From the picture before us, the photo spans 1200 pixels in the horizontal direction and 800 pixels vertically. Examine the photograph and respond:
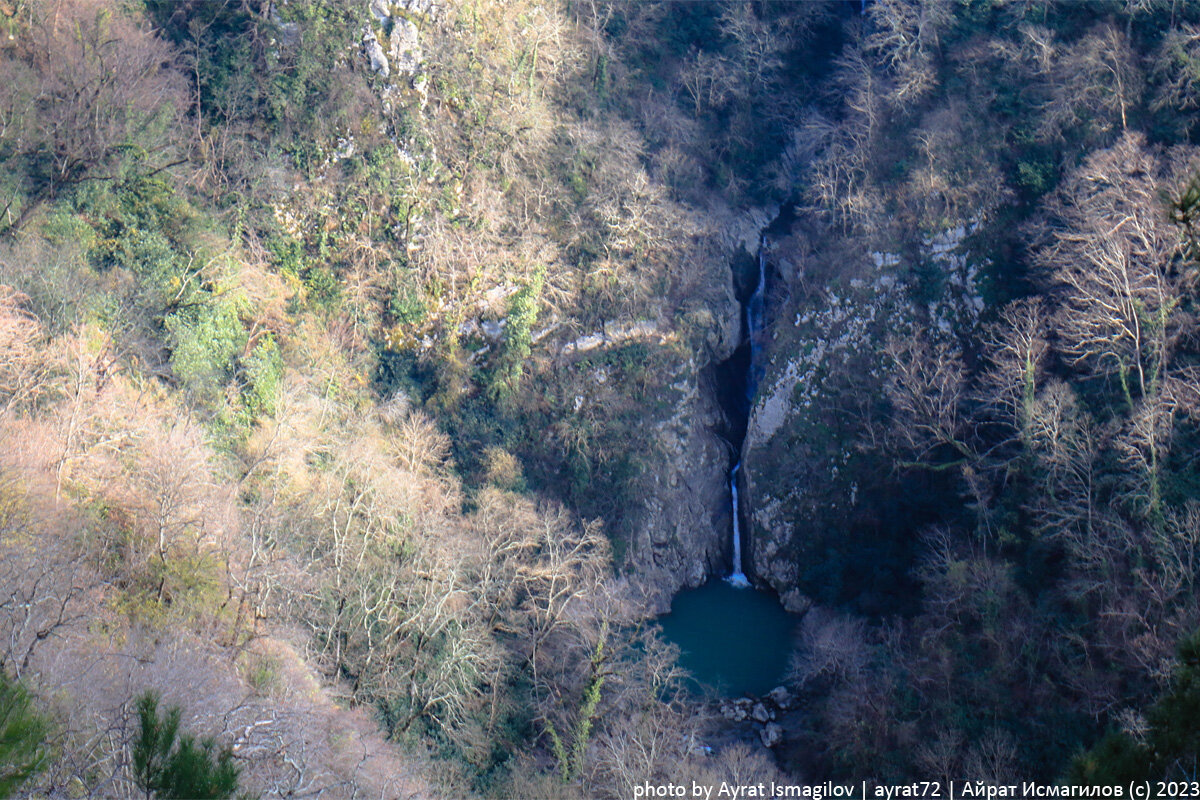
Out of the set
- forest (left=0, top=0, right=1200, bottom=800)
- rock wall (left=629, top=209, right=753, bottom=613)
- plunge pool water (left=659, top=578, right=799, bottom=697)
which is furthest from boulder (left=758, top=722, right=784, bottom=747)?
rock wall (left=629, top=209, right=753, bottom=613)

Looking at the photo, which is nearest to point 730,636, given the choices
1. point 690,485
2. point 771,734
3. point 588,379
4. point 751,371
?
point 771,734

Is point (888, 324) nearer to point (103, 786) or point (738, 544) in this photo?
point (738, 544)

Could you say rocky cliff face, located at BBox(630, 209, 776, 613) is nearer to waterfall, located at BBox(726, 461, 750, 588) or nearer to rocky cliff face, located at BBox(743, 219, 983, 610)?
waterfall, located at BBox(726, 461, 750, 588)

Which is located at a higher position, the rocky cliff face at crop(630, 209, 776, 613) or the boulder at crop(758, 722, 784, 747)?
the rocky cliff face at crop(630, 209, 776, 613)

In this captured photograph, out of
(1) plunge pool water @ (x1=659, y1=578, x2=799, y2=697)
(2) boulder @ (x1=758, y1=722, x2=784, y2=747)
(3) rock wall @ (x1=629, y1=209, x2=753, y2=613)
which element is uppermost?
(3) rock wall @ (x1=629, y1=209, x2=753, y2=613)

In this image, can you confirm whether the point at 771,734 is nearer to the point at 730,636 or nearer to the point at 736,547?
the point at 730,636

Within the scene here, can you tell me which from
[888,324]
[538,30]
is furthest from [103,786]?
[538,30]

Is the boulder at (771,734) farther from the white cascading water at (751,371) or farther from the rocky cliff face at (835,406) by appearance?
the white cascading water at (751,371)
